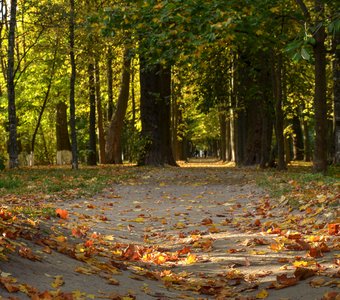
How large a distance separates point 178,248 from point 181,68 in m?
18.7

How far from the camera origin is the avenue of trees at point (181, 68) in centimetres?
1186

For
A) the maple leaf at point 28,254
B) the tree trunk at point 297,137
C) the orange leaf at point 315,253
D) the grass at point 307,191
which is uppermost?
the tree trunk at point 297,137

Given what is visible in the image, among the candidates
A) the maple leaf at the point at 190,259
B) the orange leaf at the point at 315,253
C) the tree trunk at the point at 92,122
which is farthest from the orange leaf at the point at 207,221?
the tree trunk at the point at 92,122

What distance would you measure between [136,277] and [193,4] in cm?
685

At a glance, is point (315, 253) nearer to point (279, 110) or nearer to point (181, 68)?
point (279, 110)

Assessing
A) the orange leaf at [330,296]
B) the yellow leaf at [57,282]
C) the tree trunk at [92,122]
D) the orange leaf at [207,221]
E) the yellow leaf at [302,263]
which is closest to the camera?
the orange leaf at [330,296]

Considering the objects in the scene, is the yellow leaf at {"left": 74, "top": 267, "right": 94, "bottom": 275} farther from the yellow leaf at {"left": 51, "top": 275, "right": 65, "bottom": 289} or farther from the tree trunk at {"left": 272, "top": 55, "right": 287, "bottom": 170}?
the tree trunk at {"left": 272, "top": 55, "right": 287, "bottom": 170}

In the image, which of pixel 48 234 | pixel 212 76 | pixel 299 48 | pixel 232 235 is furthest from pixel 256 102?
pixel 299 48

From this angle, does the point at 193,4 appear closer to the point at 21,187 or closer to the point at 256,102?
the point at 21,187

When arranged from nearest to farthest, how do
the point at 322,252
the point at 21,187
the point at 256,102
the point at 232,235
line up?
the point at 322,252 < the point at 232,235 < the point at 21,187 < the point at 256,102

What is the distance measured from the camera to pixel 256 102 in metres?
25.7

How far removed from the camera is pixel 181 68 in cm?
2556

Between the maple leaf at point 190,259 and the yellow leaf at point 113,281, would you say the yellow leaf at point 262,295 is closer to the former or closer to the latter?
the yellow leaf at point 113,281

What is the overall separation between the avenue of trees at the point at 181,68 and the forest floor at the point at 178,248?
229 centimetres
